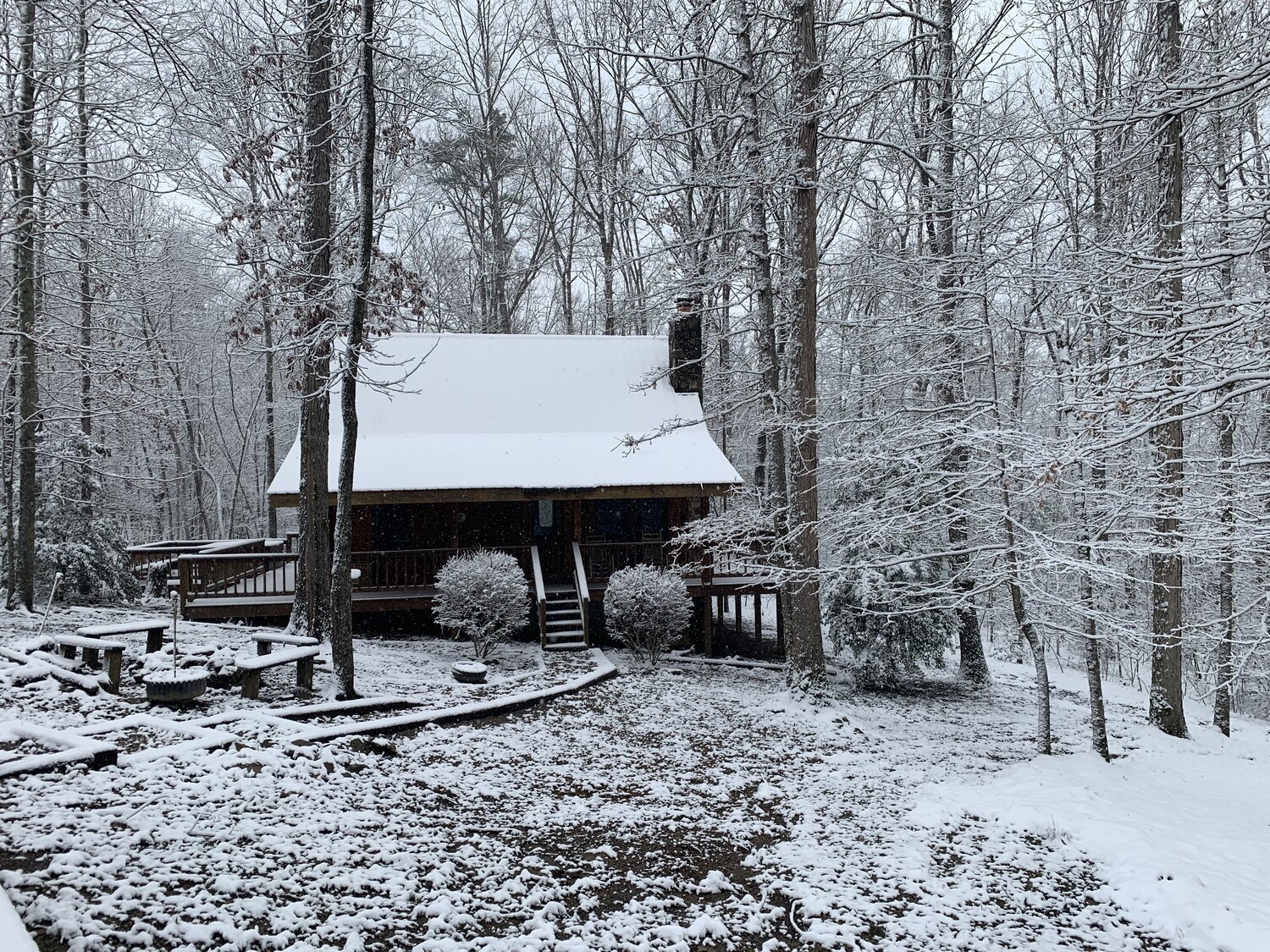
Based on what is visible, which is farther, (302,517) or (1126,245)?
(302,517)

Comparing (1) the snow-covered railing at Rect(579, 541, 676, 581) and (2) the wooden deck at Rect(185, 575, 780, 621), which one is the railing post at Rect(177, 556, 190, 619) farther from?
(1) the snow-covered railing at Rect(579, 541, 676, 581)

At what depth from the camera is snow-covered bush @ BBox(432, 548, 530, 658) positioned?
13.3 m

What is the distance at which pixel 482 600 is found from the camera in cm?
1327

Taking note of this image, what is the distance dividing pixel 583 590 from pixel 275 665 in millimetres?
7321

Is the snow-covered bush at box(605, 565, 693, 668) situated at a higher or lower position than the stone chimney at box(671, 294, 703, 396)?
lower

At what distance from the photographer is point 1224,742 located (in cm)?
1090

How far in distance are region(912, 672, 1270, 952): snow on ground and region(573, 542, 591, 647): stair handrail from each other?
812 cm

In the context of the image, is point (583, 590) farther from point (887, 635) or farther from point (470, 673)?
point (887, 635)

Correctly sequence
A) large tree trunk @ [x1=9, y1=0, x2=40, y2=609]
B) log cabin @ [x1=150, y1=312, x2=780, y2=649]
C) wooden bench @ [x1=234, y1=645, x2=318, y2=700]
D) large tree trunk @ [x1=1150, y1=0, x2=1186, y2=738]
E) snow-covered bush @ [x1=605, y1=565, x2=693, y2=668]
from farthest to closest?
1. log cabin @ [x1=150, y1=312, x2=780, y2=649]
2. snow-covered bush @ [x1=605, y1=565, x2=693, y2=668]
3. large tree trunk @ [x1=9, y1=0, x2=40, y2=609]
4. wooden bench @ [x1=234, y1=645, x2=318, y2=700]
5. large tree trunk @ [x1=1150, y1=0, x2=1186, y2=738]

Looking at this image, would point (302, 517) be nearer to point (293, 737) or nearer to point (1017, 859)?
point (293, 737)

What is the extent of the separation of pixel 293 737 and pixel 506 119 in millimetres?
25608

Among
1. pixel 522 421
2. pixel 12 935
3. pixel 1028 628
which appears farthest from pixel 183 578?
pixel 1028 628

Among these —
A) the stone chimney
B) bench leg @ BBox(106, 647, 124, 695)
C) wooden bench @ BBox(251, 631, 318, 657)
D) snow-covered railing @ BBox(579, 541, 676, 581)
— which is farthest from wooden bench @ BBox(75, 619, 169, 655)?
the stone chimney

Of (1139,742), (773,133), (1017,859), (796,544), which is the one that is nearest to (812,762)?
(1017,859)
